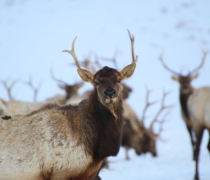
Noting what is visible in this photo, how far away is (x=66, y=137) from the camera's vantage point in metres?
5.57

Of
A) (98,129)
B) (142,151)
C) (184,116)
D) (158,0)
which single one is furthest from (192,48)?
(98,129)

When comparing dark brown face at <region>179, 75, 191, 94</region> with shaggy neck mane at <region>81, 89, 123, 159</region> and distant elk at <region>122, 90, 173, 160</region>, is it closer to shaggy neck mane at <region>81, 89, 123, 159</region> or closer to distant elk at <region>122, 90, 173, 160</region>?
distant elk at <region>122, 90, 173, 160</region>

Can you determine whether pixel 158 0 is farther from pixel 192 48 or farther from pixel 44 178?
pixel 44 178

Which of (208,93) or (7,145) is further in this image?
(208,93)

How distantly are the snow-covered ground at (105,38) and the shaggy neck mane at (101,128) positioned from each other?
66.7 feet

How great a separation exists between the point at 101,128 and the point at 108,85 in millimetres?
470

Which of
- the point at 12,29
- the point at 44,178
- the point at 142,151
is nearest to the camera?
the point at 44,178

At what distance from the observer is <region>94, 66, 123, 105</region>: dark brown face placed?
18.3 feet

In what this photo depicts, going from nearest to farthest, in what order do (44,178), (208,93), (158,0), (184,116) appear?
(44,178)
(208,93)
(184,116)
(158,0)

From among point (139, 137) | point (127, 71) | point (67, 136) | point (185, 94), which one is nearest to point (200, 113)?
point (185, 94)

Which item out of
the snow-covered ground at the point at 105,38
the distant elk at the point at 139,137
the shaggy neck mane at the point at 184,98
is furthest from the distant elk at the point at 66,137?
the snow-covered ground at the point at 105,38

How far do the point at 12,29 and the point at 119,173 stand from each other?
115 ft

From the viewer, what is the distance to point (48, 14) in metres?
45.7

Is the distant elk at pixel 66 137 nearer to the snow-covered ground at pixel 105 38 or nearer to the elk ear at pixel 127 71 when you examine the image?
the elk ear at pixel 127 71
